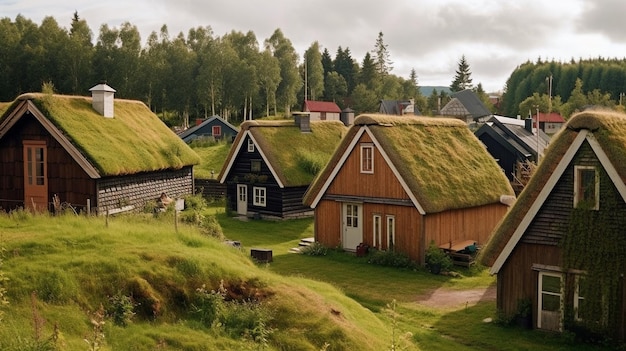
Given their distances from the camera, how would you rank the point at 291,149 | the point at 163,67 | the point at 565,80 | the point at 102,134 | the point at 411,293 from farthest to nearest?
the point at 565,80 → the point at 163,67 → the point at 291,149 → the point at 102,134 → the point at 411,293

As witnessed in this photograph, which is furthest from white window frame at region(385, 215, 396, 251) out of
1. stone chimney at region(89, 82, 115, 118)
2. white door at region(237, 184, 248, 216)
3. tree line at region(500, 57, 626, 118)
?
tree line at region(500, 57, 626, 118)

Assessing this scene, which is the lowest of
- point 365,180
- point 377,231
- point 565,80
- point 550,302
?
point 550,302

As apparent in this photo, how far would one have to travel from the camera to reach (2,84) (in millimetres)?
65750

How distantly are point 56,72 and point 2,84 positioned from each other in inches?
206

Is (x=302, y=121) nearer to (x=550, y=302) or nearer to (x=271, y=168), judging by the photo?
(x=271, y=168)

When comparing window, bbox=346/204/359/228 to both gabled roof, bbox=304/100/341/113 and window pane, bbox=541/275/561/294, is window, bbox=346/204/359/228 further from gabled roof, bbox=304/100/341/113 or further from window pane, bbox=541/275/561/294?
gabled roof, bbox=304/100/341/113

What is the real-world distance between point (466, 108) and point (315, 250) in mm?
74684

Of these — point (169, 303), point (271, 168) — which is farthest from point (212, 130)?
point (169, 303)

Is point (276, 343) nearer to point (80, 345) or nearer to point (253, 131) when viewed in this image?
point (80, 345)

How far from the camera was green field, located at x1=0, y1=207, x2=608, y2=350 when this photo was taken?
11266mm

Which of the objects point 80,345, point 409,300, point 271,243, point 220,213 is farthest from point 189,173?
point 80,345

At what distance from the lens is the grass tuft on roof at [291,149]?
35.0 m

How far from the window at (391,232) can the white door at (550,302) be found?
8953mm

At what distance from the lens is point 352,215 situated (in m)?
27.1
